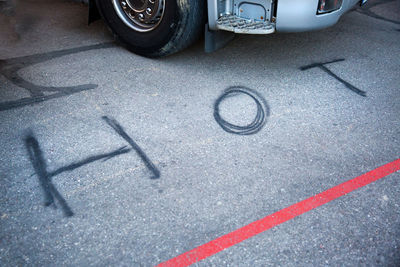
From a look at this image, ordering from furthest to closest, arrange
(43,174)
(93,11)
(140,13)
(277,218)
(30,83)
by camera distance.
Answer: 1. (93,11)
2. (140,13)
3. (30,83)
4. (43,174)
5. (277,218)

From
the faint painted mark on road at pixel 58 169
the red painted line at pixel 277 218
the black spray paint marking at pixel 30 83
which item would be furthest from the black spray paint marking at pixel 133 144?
the red painted line at pixel 277 218

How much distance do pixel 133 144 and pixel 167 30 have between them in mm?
1317

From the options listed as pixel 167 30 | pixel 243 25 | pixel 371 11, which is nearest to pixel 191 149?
pixel 243 25

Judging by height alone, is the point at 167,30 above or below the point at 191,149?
above

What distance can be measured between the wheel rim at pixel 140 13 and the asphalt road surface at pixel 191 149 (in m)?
0.35

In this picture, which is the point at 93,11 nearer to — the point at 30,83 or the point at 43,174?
the point at 30,83

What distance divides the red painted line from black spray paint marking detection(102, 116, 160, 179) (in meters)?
0.66

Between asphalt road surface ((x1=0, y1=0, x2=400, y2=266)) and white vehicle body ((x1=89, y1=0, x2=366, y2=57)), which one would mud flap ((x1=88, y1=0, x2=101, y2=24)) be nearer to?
white vehicle body ((x1=89, y1=0, x2=366, y2=57))

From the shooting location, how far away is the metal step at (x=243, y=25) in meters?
3.14

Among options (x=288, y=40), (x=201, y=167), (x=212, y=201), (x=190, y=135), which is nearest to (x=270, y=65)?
(x=288, y=40)

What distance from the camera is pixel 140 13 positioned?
369cm

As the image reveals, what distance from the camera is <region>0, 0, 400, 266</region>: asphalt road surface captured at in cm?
213

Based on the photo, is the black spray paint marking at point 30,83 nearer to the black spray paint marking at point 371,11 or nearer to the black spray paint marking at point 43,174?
the black spray paint marking at point 43,174

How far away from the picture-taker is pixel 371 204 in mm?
2404
